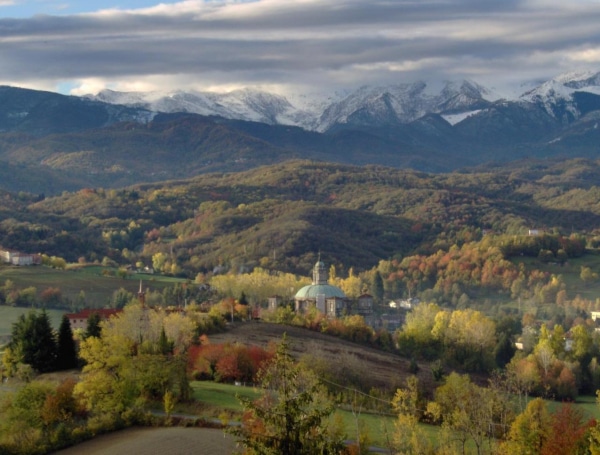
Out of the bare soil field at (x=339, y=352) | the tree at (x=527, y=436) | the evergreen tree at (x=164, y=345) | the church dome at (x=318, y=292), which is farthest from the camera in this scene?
the church dome at (x=318, y=292)

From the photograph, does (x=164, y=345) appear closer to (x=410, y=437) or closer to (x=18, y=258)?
(x=410, y=437)

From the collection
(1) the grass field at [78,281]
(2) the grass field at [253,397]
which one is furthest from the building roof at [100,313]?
(2) the grass field at [253,397]

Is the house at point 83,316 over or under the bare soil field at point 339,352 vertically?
over

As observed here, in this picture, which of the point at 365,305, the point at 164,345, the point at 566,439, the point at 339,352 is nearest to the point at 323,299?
the point at 365,305

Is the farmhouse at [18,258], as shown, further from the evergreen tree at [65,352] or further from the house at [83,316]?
the evergreen tree at [65,352]

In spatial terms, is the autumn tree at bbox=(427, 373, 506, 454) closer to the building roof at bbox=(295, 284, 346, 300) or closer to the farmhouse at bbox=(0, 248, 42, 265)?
the building roof at bbox=(295, 284, 346, 300)

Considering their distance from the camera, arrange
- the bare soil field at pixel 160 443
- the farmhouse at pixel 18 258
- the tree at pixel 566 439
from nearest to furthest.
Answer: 1. the tree at pixel 566 439
2. the bare soil field at pixel 160 443
3. the farmhouse at pixel 18 258

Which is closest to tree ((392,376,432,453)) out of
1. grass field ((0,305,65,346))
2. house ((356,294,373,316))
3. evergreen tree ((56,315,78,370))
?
evergreen tree ((56,315,78,370))

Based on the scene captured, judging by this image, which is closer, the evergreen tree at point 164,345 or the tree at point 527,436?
the tree at point 527,436
